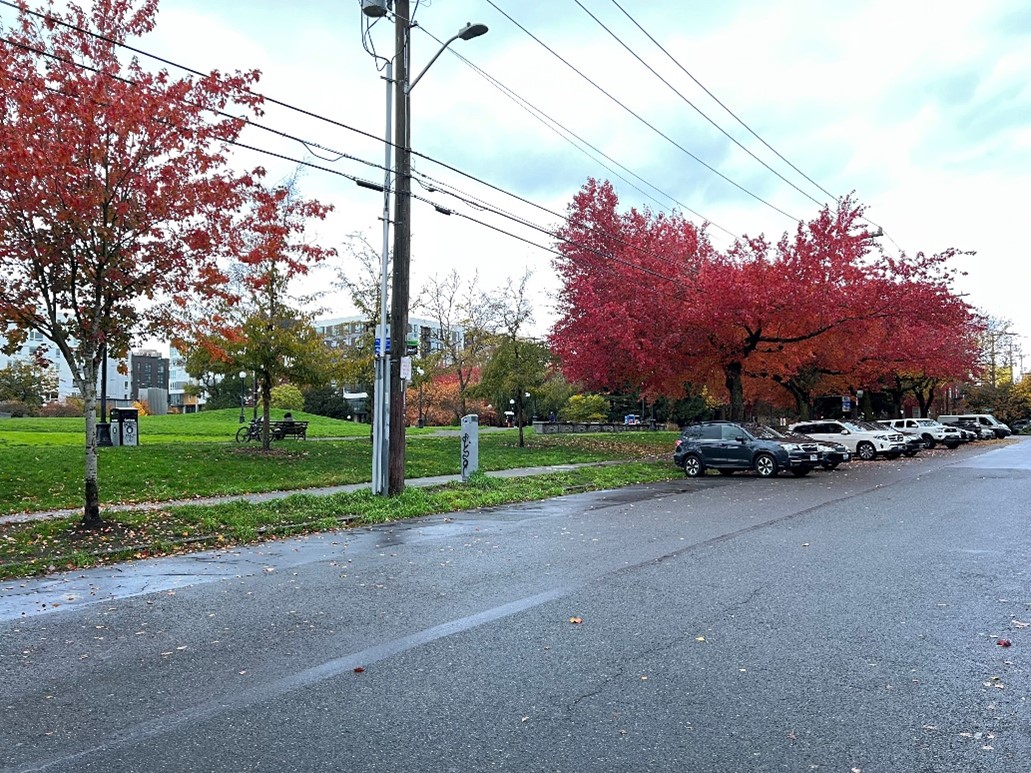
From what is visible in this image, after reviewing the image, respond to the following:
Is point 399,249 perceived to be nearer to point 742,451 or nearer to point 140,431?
point 742,451

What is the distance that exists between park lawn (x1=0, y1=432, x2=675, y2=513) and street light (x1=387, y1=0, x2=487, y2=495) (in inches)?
110

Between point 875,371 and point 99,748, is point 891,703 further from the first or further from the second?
point 875,371

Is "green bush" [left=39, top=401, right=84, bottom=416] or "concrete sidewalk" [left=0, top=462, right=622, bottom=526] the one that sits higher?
"green bush" [left=39, top=401, right=84, bottom=416]

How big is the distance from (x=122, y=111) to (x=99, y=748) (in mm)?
8900

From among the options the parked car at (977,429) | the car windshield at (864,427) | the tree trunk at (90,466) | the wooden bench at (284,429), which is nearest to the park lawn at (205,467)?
the wooden bench at (284,429)

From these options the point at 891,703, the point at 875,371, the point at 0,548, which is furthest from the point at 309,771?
the point at 875,371

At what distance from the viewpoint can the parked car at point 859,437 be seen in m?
33.0

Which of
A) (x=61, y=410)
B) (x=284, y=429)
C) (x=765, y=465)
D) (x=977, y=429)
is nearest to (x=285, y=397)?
(x=61, y=410)

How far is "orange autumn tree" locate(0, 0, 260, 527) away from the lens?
10.5 metres

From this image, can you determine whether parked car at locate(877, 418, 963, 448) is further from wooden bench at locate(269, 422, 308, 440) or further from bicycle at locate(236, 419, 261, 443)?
bicycle at locate(236, 419, 261, 443)

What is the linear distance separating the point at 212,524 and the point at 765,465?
15.6 metres

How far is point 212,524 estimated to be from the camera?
12.0 m

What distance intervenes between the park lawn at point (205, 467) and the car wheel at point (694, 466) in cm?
412

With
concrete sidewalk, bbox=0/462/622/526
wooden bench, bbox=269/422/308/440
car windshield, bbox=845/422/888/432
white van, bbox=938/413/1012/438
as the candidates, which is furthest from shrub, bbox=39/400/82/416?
white van, bbox=938/413/1012/438
